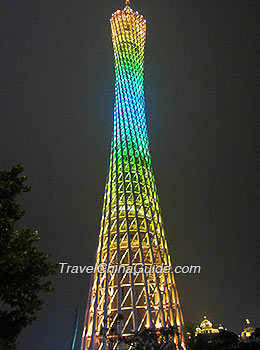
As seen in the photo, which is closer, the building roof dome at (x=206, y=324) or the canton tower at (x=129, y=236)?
the canton tower at (x=129, y=236)

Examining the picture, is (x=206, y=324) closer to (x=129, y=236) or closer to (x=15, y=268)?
(x=129, y=236)

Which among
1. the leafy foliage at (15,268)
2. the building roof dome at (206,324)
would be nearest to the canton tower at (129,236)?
the leafy foliage at (15,268)

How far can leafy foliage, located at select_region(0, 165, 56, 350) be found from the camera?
330 inches

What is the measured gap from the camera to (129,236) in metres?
18.6

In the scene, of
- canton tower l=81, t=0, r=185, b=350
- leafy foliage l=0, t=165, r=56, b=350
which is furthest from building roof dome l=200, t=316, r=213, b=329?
leafy foliage l=0, t=165, r=56, b=350

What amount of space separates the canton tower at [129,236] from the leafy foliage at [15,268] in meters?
6.29

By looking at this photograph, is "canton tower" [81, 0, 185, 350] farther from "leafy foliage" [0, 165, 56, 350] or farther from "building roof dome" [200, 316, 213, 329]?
"building roof dome" [200, 316, 213, 329]

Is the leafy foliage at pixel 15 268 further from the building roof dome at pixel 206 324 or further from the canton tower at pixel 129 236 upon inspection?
the building roof dome at pixel 206 324

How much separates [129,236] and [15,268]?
1081 cm

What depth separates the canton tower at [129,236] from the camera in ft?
54.6

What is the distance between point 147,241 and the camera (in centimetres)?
1939

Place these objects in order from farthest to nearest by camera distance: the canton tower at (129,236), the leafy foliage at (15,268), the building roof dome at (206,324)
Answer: the building roof dome at (206,324)
the canton tower at (129,236)
the leafy foliage at (15,268)

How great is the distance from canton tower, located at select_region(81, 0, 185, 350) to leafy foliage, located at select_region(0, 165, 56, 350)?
6.29m

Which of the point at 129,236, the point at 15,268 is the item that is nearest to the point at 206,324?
the point at 129,236
